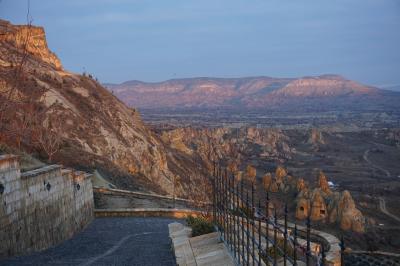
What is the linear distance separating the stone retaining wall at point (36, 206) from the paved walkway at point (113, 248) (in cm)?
32

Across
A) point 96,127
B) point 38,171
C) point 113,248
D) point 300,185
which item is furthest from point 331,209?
point 38,171

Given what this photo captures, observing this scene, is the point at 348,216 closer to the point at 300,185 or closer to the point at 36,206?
the point at 300,185

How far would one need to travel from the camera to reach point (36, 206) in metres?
11.6

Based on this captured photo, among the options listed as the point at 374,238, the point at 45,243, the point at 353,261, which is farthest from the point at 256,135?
the point at 45,243

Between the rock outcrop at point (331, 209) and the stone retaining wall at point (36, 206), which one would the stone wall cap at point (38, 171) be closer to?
the stone retaining wall at point (36, 206)

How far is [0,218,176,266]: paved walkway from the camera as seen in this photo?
1003cm

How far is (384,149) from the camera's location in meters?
104

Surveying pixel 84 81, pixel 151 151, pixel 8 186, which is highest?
pixel 84 81

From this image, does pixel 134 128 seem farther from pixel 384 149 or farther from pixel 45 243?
pixel 384 149

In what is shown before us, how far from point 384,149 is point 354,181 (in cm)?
4185

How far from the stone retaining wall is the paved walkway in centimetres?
32

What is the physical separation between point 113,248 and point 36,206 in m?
2.06

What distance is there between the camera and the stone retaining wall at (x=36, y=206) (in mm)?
10055

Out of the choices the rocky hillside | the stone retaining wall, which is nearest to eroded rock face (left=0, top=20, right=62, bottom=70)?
the rocky hillside
